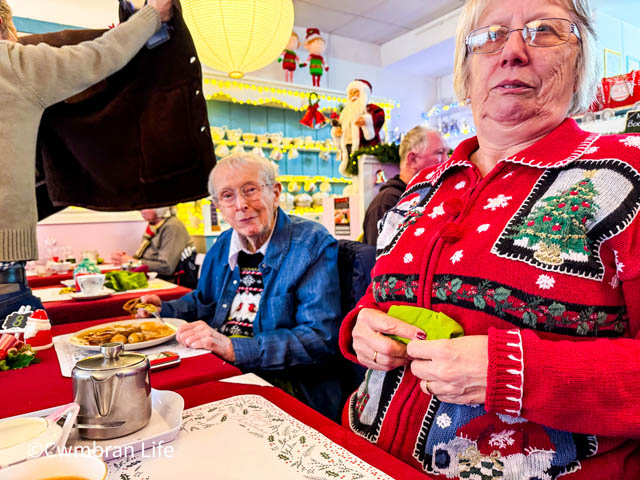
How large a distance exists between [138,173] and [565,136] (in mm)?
1324

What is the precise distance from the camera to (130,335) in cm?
126

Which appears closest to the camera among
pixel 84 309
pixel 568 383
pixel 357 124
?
pixel 568 383

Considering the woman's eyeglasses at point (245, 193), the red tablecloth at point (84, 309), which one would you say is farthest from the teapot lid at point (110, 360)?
the red tablecloth at point (84, 309)

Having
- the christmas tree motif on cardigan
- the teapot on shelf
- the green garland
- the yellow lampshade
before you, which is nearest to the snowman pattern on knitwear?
the christmas tree motif on cardigan

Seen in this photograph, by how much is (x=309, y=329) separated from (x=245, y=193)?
610 mm

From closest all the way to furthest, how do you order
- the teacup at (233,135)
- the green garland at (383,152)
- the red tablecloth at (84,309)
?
the red tablecloth at (84,309) → the green garland at (383,152) → the teacup at (233,135)

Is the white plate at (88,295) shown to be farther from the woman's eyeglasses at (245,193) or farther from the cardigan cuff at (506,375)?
the cardigan cuff at (506,375)

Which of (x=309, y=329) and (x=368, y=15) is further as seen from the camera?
(x=368, y=15)

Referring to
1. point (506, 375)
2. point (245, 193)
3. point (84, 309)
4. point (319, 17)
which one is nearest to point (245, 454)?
point (506, 375)

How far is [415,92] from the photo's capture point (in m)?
7.14

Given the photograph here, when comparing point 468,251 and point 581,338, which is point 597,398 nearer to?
point 581,338

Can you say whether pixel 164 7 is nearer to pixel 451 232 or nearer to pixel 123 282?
pixel 451 232

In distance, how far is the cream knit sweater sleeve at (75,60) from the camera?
1.28 metres

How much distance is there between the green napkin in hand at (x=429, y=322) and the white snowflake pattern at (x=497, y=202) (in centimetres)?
23
